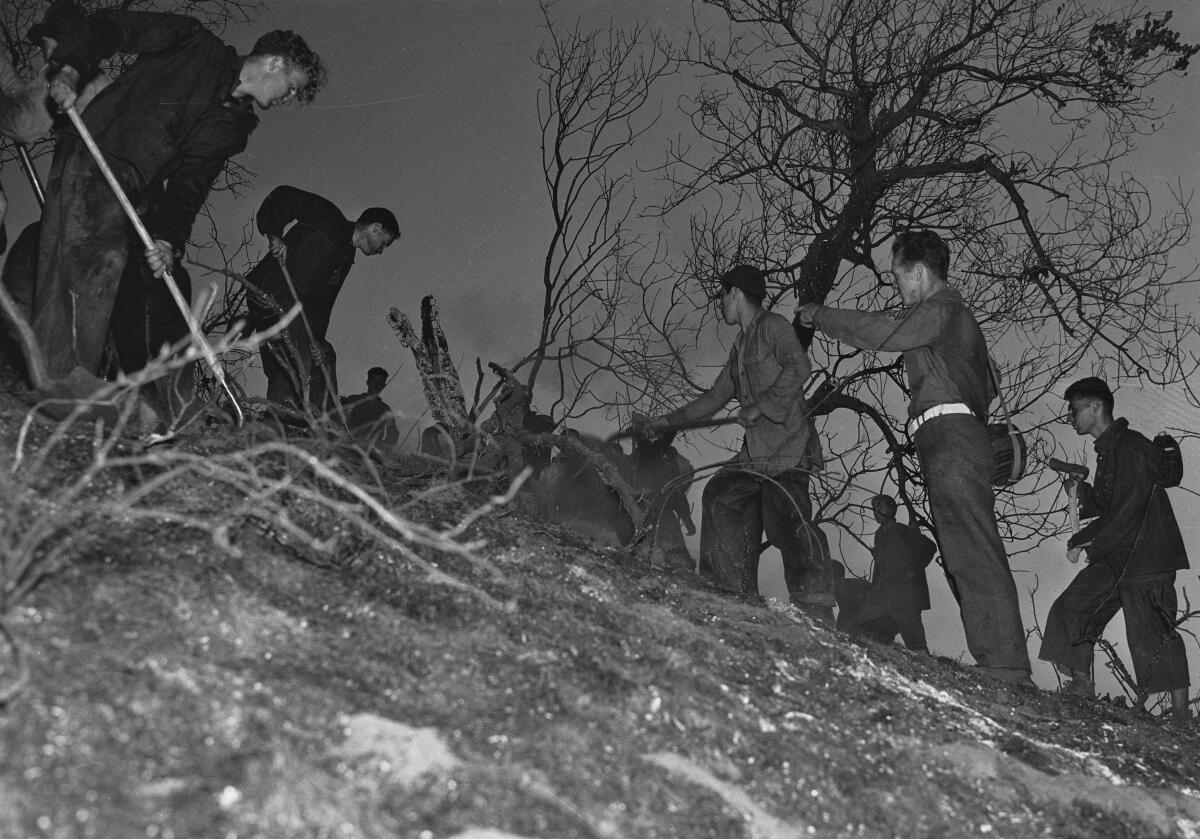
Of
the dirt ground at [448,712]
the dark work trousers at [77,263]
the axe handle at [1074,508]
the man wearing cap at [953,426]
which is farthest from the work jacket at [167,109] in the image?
the axe handle at [1074,508]

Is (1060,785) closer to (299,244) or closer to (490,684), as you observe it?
(490,684)

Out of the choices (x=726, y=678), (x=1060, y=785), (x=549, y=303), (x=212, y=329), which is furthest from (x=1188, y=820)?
(x=212, y=329)

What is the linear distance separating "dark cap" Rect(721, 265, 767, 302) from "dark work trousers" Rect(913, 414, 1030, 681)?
1104mm

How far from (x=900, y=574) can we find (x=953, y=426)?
3.29 meters

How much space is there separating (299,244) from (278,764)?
13.5 feet

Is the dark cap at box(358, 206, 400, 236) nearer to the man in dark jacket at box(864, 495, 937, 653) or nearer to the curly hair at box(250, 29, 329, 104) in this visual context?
the curly hair at box(250, 29, 329, 104)

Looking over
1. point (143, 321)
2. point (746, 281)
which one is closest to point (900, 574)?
point (746, 281)

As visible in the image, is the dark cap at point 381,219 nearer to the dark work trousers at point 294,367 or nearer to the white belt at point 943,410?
the dark work trousers at point 294,367

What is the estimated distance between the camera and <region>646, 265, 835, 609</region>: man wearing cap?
4676 millimetres

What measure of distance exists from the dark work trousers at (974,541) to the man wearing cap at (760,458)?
0.63m

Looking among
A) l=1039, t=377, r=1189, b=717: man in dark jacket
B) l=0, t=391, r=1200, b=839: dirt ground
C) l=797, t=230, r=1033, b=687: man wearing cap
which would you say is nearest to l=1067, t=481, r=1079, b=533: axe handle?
l=1039, t=377, r=1189, b=717: man in dark jacket


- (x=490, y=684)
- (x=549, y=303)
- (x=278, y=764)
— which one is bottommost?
(x=278, y=764)

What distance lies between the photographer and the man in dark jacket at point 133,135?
3.41 m

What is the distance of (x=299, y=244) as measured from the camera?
5348 mm
